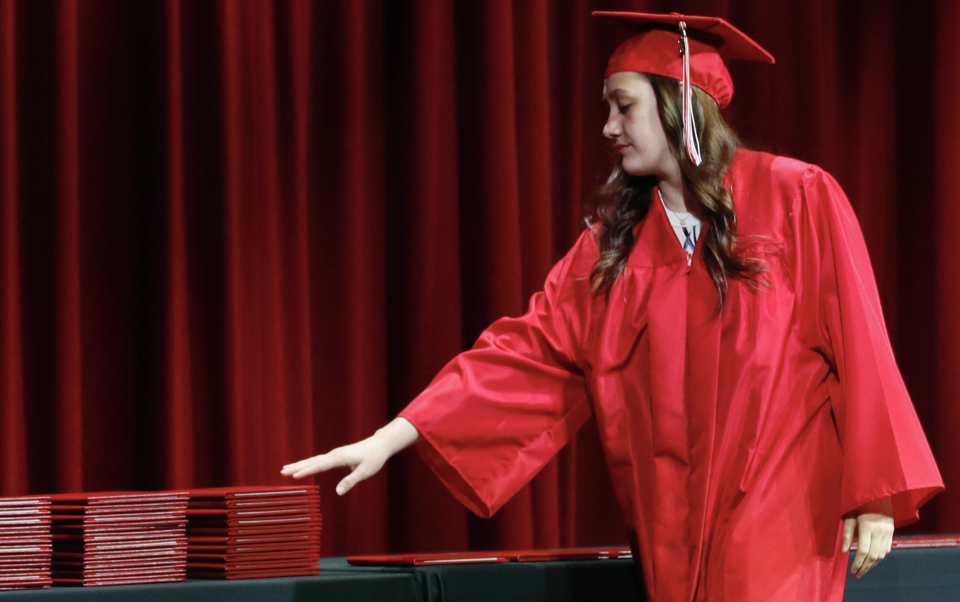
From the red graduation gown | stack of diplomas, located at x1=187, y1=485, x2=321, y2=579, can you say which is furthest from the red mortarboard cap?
stack of diplomas, located at x1=187, y1=485, x2=321, y2=579

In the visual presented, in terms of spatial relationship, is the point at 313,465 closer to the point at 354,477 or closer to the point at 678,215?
the point at 354,477

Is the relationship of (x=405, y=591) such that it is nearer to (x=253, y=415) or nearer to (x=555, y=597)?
(x=555, y=597)

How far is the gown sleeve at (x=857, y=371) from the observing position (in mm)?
1740

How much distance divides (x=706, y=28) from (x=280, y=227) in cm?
131

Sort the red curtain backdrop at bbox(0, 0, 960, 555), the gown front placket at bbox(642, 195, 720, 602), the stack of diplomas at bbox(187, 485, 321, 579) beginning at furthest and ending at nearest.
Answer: the red curtain backdrop at bbox(0, 0, 960, 555) < the stack of diplomas at bbox(187, 485, 321, 579) < the gown front placket at bbox(642, 195, 720, 602)

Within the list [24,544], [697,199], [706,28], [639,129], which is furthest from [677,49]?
[24,544]

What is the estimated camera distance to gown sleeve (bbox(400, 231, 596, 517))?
6.83 ft

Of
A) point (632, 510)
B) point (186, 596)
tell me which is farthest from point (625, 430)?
point (186, 596)

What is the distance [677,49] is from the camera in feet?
6.72

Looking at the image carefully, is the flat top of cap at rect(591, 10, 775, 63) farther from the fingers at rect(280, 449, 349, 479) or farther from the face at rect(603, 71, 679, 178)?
the fingers at rect(280, 449, 349, 479)

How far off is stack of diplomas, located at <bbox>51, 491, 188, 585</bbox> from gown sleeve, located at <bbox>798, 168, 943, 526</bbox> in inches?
47.7

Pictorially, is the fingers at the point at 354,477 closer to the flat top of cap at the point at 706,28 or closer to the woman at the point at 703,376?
the woman at the point at 703,376

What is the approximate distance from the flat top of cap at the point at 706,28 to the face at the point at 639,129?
10cm

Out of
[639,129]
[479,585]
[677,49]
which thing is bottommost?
[479,585]
